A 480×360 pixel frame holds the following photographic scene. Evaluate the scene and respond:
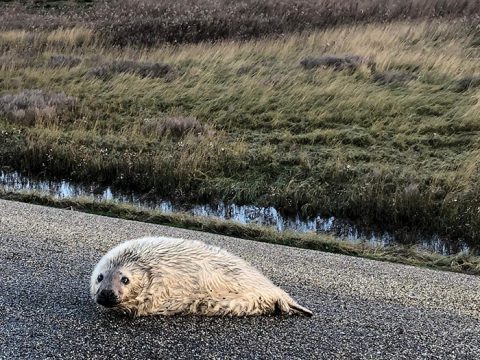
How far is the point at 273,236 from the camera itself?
8.18m

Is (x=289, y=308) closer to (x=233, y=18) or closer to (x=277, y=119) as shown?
(x=277, y=119)

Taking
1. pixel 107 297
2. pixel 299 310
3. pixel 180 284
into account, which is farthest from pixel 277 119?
pixel 107 297

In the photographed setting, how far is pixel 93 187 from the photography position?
11453 mm

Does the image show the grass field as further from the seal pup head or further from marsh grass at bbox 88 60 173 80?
the seal pup head

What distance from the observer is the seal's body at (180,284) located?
4.38m

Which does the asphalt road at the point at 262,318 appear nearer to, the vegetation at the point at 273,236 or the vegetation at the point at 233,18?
the vegetation at the point at 273,236

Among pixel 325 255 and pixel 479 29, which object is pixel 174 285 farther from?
pixel 479 29

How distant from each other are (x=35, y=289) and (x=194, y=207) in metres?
5.50

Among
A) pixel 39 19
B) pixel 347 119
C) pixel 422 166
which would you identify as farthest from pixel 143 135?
pixel 39 19

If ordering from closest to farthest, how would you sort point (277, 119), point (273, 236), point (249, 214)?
point (273, 236)
point (249, 214)
point (277, 119)

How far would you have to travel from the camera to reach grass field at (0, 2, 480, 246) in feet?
34.5

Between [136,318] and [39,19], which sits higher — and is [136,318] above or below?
above

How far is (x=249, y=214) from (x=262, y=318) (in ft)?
17.9

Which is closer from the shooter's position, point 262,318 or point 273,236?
point 262,318
